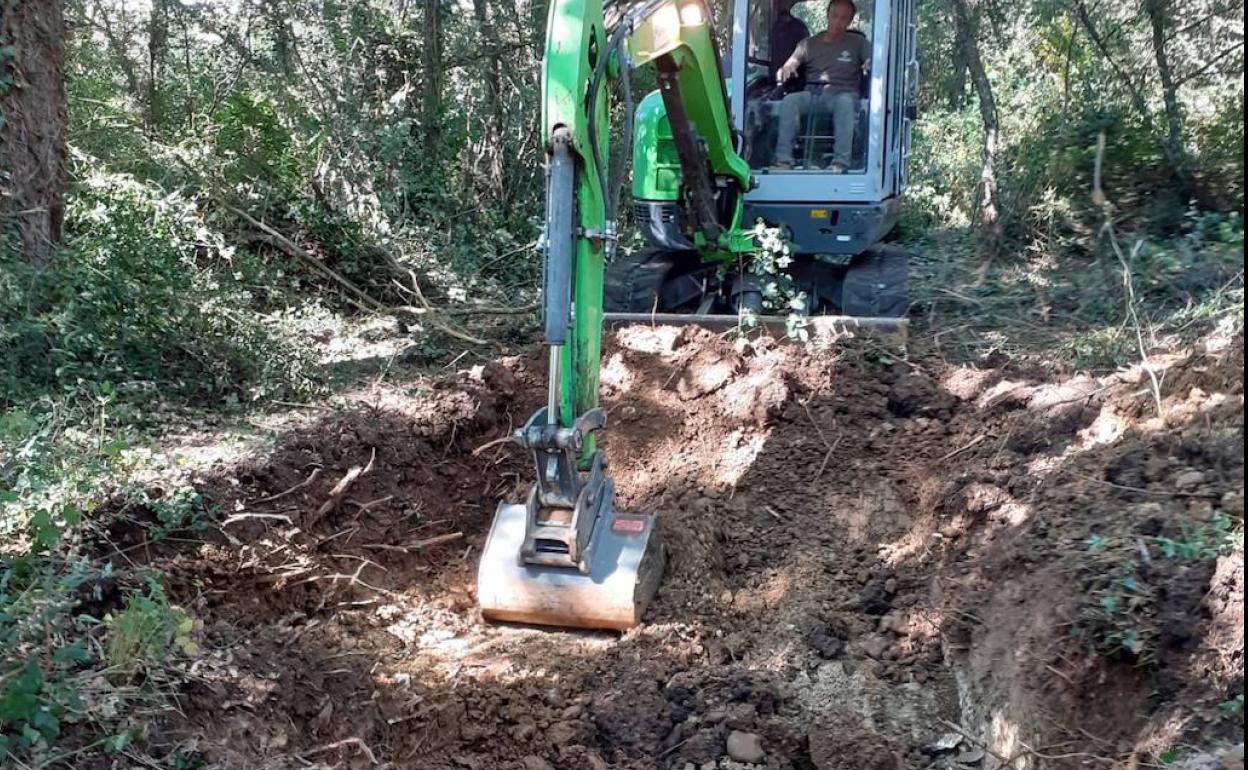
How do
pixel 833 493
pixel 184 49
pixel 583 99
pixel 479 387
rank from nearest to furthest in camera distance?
pixel 583 99 < pixel 833 493 < pixel 479 387 < pixel 184 49

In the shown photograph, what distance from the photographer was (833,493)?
5453 mm

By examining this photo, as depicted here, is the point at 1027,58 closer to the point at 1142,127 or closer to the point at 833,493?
the point at 1142,127

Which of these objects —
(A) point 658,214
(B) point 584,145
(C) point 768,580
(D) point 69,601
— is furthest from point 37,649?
(A) point 658,214

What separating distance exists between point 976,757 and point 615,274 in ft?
15.0

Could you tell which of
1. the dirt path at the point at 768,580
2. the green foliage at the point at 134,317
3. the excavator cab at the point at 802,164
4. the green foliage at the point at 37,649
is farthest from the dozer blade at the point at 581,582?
the excavator cab at the point at 802,164

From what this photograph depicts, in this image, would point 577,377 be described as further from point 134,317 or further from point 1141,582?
point 134,317

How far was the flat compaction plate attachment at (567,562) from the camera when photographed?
14.2 ft

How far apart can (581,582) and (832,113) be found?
156 inches

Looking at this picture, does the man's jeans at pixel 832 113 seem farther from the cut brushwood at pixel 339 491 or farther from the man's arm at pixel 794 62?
the cut brushwood at pixel 339 491

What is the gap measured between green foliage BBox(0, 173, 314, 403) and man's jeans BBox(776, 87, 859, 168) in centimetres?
339

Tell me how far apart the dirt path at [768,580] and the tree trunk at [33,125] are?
2.27 metres

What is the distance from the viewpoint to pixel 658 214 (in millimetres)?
6957

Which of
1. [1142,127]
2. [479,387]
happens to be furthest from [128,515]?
[1142,127]

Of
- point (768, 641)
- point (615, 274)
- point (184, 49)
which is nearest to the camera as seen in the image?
point (768, 641)
